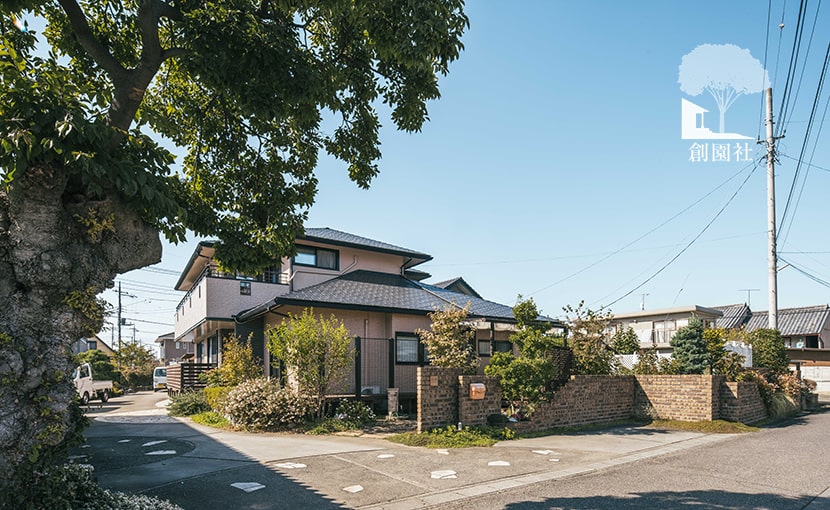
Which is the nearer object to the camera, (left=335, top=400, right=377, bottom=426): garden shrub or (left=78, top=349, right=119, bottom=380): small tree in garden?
(left=335, top=400, right=377, bottom=426): garden shrub

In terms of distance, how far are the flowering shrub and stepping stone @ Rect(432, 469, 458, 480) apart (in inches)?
222

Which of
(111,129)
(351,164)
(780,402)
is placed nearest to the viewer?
(111,129)

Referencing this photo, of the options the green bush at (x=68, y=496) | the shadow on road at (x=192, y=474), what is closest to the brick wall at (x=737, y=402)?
the shadow on road at (x=192, y=474)

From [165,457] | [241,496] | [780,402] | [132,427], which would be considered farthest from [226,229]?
[780,402]

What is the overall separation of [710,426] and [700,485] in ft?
22.2

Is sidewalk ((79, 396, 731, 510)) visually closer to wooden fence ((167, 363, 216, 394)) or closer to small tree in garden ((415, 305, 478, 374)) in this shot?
small tree in garden ((415, 305, 478, 374))

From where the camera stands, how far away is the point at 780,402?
647 inches

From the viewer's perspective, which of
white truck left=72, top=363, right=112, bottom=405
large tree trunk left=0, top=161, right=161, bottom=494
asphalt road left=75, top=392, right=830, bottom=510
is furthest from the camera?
white truck left=72, top=363, right=112, bottom=405

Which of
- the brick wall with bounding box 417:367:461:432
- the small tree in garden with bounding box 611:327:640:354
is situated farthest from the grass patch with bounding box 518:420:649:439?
the small tree in garden with bounding box 611:327:640:354

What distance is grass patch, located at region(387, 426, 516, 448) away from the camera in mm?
10516

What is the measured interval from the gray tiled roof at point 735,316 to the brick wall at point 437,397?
115 ft

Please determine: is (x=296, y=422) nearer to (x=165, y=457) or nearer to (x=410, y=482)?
(x=165, y=457)

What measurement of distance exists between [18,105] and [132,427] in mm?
12627

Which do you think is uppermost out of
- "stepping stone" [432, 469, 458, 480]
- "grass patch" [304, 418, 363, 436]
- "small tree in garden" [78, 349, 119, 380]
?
"stepping stone" [432, 469, 458, 480]
